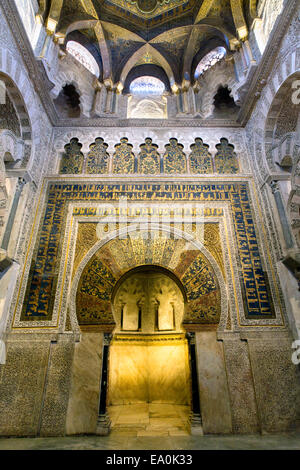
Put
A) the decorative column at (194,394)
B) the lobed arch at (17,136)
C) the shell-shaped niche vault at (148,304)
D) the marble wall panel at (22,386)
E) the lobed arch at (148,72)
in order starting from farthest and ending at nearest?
the lobed arch at (148,72), the shell-shaped niche vault at (148,304), the lobed arch at (17,136), the decorative column at (194,394), the marble wall panel at (22,386)

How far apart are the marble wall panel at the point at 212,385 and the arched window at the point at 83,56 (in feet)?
21.2

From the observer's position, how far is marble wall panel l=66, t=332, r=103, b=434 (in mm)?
3775

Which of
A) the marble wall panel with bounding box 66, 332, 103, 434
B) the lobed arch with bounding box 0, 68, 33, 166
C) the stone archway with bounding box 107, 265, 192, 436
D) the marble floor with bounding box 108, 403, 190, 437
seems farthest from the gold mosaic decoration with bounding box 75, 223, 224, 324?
the lobed arch with bounding box 0, 68, 33, 166

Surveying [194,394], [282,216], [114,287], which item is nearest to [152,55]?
[282,216]

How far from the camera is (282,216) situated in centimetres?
468

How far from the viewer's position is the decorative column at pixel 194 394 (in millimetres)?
3787

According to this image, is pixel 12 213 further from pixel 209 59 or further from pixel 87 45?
pixel 209 59

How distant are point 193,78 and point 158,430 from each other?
7.17m

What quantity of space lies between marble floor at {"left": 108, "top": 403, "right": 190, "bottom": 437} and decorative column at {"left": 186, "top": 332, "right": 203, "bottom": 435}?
6.8 inches

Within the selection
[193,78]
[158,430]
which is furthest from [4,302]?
[193,78]

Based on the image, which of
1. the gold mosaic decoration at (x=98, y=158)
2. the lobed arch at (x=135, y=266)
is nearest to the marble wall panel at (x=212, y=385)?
the lobed arch at (x=135, y=266)

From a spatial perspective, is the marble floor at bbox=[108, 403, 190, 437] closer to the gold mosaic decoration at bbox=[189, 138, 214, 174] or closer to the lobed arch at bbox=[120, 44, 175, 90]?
the gold mosaic decoration at bbox=[189, 138, 214, 174]

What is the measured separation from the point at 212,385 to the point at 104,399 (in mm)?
1586

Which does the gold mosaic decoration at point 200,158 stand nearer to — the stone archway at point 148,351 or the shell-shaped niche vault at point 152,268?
the shell-shaped niche vault at point 152,268
